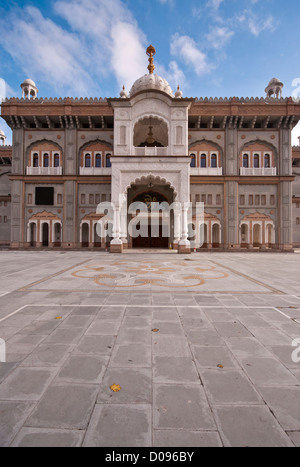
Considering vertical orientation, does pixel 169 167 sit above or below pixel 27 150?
below

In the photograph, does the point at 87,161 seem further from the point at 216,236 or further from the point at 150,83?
the point at 216,236

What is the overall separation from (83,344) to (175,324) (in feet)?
4.62

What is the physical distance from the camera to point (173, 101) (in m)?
16.3

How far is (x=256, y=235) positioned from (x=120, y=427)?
2183 centimetres

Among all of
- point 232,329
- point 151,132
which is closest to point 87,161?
point 151,132

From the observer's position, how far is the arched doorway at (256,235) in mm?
20314

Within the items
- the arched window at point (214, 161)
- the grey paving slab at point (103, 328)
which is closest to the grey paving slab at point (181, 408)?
the grey paving slab at point (103, 328)

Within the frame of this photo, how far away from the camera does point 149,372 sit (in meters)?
2.27

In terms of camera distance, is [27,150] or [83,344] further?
[27,150]
